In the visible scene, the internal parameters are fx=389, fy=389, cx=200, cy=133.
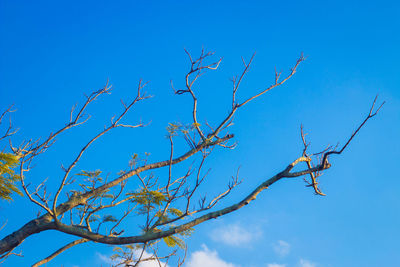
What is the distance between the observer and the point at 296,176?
4480 mm

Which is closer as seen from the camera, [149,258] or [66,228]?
[66,228]

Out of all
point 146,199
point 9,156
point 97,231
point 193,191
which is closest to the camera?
point 193,191

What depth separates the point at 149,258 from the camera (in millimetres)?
6602

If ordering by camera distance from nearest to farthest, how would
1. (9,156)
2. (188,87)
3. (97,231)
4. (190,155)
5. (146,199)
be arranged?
(97,231) → (146,199) → (9,156) → (188,87) → (190,155)

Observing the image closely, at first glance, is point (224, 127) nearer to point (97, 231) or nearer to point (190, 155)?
point (190, 155)

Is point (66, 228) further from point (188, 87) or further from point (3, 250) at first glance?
point (188, 87)

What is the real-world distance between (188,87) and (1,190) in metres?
3.56

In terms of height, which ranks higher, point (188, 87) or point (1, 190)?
point (188, 87)

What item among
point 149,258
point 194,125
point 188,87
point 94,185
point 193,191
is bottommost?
point 193,191

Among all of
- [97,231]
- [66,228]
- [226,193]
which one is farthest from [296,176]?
[66,228]

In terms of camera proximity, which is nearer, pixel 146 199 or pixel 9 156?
pixel 146 199

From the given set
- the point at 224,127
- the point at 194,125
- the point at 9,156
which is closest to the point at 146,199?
the point at 194,125

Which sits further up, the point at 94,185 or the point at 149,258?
the point at 94,185

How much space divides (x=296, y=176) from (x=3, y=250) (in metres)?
4.51
